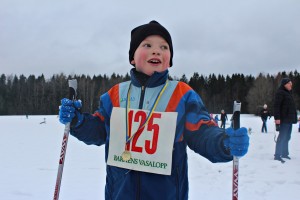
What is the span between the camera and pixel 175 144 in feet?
7.15

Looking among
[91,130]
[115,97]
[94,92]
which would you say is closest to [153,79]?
[115,97]

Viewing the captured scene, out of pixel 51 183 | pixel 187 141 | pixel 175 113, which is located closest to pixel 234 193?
pixel 187 141

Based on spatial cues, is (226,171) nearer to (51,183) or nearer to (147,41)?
(51,183)

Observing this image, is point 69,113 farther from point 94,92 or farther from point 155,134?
point 94,92

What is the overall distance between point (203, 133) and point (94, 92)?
257ft

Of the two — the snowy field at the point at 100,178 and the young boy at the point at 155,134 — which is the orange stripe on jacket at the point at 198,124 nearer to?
the young boy at the point at 155,134

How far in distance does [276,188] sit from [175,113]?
363 centimetres

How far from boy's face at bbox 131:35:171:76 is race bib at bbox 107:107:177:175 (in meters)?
0.36

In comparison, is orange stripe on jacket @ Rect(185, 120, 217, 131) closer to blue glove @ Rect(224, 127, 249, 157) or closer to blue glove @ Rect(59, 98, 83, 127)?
blue glove @ Rect(224, 127, 249, 157)

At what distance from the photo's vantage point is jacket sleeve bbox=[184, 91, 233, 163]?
2.01 metres

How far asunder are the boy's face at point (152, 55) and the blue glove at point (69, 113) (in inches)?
23.6

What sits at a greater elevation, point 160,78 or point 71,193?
point 160,78

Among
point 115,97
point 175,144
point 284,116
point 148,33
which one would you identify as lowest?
point 175,144

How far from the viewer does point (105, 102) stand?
8.23 feet
